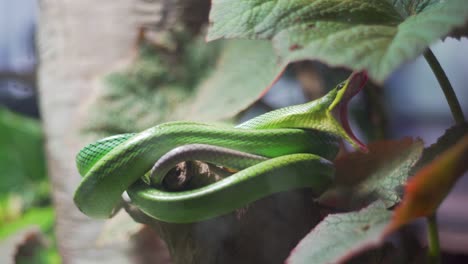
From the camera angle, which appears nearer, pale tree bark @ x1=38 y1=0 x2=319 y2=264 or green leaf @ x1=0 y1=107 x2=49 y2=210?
pale tree bark @ x1=38 y1=0 x2=319 y2=264

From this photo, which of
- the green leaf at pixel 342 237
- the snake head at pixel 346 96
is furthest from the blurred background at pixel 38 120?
the green leaf at pixel 342 237

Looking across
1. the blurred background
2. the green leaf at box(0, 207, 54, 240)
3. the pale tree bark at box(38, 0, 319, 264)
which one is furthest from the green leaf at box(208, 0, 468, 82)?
the green leaf at box(0, 207, 54, 240)

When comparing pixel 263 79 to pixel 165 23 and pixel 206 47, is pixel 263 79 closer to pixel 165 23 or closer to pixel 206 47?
pixel 206 47

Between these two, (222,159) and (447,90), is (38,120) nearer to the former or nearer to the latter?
(222,159)

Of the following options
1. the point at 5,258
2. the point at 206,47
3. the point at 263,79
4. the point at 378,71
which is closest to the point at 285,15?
the point at 378,71

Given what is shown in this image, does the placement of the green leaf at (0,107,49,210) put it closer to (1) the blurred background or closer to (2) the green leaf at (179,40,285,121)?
(1) the blurred background
